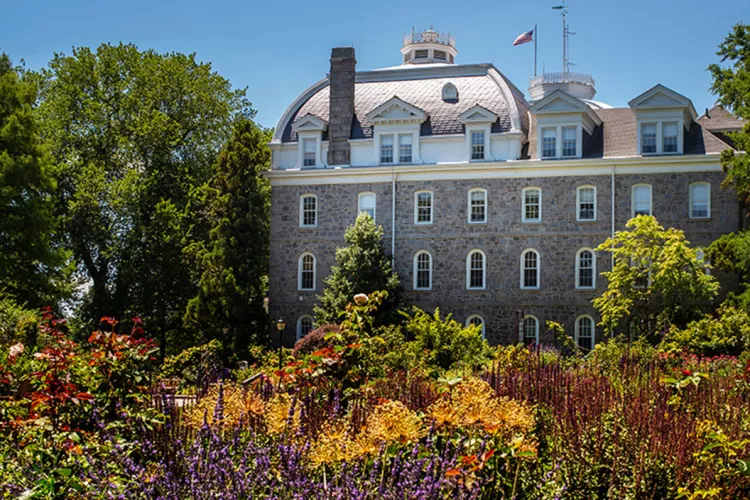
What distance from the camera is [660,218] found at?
36.0 metres

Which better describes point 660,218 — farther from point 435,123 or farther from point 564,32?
point 564,32

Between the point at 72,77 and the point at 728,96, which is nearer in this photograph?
the point at 728,96

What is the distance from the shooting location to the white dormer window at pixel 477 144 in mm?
38031

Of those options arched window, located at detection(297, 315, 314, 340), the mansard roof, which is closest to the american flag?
the mansard roof

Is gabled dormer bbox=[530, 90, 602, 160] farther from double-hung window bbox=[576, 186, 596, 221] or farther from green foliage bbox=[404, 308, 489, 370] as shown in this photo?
green foliage bbox=[404, 308, 489, 370]

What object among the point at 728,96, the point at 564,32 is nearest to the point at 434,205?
the point at 728,96

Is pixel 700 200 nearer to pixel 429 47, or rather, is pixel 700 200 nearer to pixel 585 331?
pixel 585 331

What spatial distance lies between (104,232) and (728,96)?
2498 cm

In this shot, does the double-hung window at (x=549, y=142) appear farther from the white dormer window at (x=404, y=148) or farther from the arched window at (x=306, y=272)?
the arched window at (x=306, y=272)

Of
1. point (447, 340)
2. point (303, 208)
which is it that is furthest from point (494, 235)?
point (447, 340)

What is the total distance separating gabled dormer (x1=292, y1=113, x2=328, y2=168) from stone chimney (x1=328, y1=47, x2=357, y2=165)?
0.42m

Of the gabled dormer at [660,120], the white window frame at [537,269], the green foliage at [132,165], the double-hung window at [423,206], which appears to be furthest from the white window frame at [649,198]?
the green foliage at [132,165]

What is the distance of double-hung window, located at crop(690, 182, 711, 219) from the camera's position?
3562 cm

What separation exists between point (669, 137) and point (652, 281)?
5.92 meters
